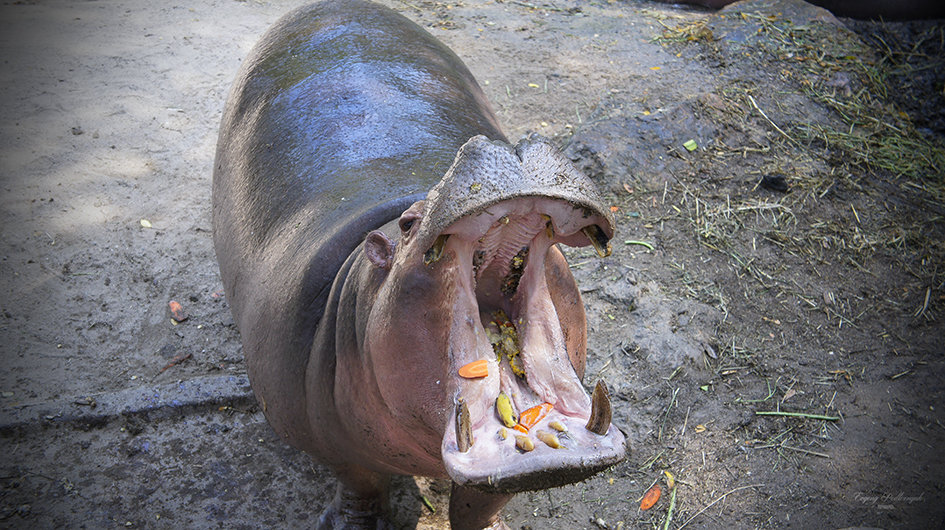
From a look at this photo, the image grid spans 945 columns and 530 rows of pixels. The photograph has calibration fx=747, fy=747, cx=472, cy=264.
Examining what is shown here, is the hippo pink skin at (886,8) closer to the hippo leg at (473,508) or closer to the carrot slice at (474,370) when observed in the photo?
the hippo leg at (473,508)

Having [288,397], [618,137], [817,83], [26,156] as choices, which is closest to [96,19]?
[26,156]

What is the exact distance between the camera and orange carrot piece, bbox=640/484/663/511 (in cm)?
288

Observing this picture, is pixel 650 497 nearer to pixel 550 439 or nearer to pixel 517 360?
pixel 517 360

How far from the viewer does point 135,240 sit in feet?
13.2

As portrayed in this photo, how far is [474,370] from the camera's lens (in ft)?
5.87

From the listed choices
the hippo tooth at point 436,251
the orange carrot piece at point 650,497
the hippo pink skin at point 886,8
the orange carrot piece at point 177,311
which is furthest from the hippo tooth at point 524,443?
the hippo pink skin at point 886,8

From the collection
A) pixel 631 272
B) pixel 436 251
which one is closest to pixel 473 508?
pixel 436 251

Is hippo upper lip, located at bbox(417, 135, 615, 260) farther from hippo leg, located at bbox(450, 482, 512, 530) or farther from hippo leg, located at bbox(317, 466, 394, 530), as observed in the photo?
hippo leg, located at bbox(317, 466, 394, 530)

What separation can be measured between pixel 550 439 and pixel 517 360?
292 millimetres

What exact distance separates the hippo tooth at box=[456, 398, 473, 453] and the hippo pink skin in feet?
20.7

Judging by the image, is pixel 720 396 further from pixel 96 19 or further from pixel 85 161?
pixel 96 19

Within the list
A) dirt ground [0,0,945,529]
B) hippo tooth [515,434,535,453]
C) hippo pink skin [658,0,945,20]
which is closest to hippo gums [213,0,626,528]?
hippo tooth [515,434,535,453]

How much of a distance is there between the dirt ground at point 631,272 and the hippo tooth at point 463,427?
4.30 ft

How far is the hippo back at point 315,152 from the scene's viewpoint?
2484 mm
